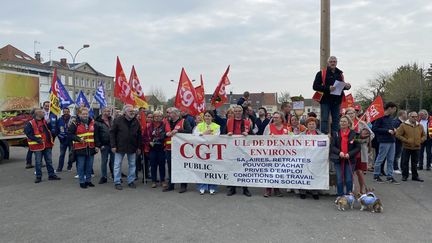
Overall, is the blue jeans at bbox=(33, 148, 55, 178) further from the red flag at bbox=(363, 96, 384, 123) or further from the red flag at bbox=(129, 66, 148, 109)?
the red flag at bbox=(363, 96, 384, 123)

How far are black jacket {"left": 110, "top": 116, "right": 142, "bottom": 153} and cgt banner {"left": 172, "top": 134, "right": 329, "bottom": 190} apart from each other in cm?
105

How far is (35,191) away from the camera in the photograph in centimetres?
791

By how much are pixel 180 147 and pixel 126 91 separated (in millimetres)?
2596

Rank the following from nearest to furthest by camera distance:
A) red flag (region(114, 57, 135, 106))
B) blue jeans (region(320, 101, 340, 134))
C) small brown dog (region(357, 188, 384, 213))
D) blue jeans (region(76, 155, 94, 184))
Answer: small brown dog (region(357, 188, 384, 213)), blue jeans (region(320, 101, 340, 134)), blue jeans (region(76, 155, 94, 184)), red flag (region(114, 57, 135, 106))

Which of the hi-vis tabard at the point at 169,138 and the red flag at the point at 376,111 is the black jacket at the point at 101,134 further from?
the red flag at the point at 376,111

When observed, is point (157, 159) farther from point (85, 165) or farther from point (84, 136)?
point (84, 136)

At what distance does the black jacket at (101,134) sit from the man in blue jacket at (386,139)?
6.69m

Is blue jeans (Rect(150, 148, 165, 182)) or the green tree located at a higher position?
the green tree

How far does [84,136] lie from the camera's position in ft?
28.4

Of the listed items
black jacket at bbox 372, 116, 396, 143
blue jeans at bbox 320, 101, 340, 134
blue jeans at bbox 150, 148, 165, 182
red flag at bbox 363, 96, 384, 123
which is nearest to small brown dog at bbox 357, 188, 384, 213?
blue jeans at bbox 320, 101, 340, 134

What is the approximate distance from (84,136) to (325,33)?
6.08 meters

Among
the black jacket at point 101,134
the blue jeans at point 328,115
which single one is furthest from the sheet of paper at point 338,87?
the black jacket at point 101,134

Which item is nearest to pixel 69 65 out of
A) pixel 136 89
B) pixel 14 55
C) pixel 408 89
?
pixel 14 55

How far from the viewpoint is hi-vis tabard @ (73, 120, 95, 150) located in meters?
8.52
